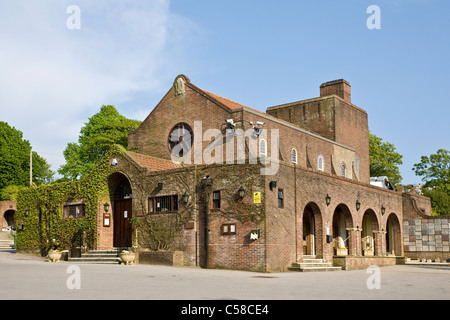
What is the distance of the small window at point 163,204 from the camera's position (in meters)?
24.2

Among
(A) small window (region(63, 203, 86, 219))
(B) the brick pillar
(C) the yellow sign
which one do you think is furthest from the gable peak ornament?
(B) the brick pillar

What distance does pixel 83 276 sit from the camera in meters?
15.4

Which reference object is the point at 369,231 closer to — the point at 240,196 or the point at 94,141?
the point at 240,196

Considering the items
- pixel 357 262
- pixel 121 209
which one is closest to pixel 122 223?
pixel 121 209

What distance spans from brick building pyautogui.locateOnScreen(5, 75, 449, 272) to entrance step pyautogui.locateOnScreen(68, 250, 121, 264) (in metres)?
1.07

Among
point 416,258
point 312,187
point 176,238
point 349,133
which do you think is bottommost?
point 416,258

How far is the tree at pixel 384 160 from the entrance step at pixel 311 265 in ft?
109

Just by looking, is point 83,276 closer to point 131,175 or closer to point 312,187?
point 131,175

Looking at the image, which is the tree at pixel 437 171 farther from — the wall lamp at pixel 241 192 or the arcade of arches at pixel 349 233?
the wall lamp at pixel 241 192

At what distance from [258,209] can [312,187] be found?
449 cm

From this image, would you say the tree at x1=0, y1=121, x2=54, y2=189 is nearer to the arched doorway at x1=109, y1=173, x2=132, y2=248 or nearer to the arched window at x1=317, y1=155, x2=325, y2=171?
the arched doorway at x1=109, y1=173, x2=132, y2=248

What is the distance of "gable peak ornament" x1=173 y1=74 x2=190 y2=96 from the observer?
30.5 meters

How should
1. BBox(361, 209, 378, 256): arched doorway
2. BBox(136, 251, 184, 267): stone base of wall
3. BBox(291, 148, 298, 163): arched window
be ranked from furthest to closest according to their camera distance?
BBox(361, 209, 378, 256): arched doorway → BBox(291, 148, 298, 163): arched window → BBox(136, 251, 184, 267): stone base of wall
